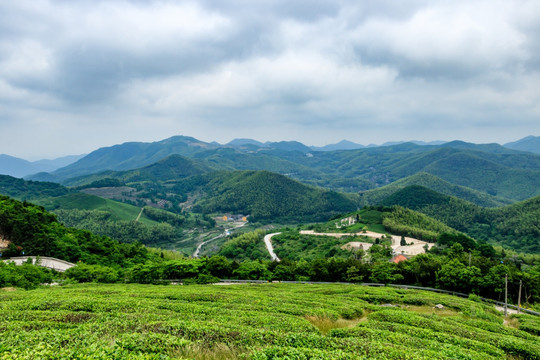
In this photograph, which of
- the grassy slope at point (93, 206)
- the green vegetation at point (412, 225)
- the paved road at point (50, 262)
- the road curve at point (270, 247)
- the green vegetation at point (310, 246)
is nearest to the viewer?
the paved road at point (50, 262)

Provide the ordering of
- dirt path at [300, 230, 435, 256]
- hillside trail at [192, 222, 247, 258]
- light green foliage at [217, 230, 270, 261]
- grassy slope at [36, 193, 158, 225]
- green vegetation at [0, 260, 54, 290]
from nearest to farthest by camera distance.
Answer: green vegetation at [0, 260, 54, 290], dirt path at [300, 230, 435, 256], light green foliage at [217, 230, 270, 261], hillside trail at [192, 222, 247, 258], grassy slope at [36, 193, 158, 225]

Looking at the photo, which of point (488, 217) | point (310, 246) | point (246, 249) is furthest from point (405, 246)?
point (488, 217)

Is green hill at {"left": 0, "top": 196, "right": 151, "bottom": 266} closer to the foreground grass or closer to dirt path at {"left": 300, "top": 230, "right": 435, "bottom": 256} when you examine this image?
the foreground grass

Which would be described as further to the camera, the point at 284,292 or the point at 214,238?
the point at 214,238

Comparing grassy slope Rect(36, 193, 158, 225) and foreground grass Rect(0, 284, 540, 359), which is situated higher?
foreground grass Rect(0, 284, 540, 359)

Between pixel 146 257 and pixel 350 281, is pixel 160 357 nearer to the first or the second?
pixel 350 281

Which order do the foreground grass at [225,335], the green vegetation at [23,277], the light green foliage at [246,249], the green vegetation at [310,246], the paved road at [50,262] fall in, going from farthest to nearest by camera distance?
the light green foliage at [246,249], the green vegetation at [310,246], the paved road at [50,262], the green vegetation at [23,277], the foreground grass at [225,335]

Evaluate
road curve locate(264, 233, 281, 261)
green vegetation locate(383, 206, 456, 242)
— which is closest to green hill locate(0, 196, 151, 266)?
road curve locate(264, 233, 281, 261)

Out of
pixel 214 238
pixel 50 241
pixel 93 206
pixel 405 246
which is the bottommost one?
pixel 214 238

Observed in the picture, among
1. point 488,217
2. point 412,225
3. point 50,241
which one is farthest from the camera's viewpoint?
point 488,217

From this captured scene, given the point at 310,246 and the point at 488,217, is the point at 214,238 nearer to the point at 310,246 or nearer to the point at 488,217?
the point at 310,246

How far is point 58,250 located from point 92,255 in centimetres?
598

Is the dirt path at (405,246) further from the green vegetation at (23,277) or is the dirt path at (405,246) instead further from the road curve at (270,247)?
the green vegetation at (23,277)

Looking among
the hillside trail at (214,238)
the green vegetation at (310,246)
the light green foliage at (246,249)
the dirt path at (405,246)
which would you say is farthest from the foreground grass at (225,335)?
the hillside trail at (214,238)
